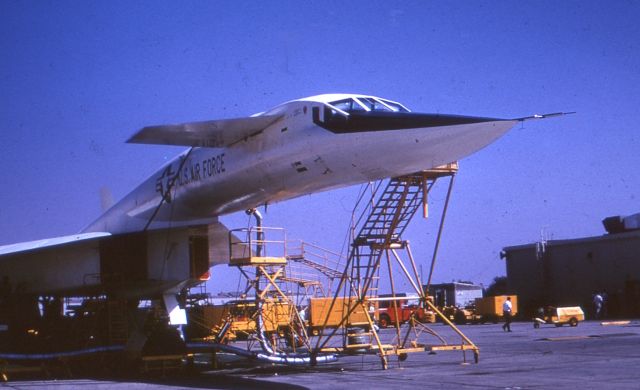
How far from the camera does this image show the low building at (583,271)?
127ft

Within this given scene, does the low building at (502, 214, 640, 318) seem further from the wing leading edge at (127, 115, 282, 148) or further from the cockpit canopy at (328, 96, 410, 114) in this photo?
the wing leading edge at (127, 115, 282, 148)

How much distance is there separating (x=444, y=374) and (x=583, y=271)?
32328 millimetres

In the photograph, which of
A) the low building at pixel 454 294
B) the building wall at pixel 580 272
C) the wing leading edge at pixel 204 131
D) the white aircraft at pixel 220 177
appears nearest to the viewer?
the white aircraft at pixel 220 177

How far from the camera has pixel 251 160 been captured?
12.3 m

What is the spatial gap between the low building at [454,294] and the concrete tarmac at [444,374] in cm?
3305

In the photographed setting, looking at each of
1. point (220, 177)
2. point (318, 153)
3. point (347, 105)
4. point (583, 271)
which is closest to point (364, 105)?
point (347, 105)

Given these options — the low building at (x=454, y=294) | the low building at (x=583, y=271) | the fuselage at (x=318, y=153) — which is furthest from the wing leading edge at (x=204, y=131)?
the low building at (x=454, y=294)

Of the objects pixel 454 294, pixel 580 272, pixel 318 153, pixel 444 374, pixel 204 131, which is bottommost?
pixel 444 374

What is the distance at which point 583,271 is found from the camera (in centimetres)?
4138

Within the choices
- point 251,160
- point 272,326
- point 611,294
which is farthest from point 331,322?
point 611,294

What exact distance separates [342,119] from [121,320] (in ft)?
26.2

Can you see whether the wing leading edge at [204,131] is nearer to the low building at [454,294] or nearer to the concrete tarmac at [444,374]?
the concrete tarmac at [444,374]

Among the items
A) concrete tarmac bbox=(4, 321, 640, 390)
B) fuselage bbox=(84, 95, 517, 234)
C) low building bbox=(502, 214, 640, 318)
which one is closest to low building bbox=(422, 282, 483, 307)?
low building bbox=(502, 214, 640, 318)

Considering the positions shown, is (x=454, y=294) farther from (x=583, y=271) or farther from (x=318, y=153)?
(x=318, y=153)
